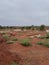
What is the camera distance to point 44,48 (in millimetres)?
15578

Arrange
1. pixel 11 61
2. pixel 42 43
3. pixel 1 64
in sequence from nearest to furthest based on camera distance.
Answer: pixel 1 64 → pixel 11 61 → pixel 42 43

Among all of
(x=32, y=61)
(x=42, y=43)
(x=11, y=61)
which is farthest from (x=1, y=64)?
(x=42, y=43)

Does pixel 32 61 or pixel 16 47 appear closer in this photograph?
pixel 32 61

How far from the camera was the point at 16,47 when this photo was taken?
50.2 feet

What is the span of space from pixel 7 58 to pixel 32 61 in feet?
4.19

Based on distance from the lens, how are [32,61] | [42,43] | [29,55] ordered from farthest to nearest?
[42,43] < [29,55] < [32,61]

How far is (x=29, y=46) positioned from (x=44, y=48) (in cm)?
101

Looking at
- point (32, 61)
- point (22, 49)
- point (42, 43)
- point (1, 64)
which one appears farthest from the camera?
point (42, 43)

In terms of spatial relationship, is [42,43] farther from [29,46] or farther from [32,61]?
[32,61]

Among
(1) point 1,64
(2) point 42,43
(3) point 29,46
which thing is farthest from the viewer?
(2) point 42,43

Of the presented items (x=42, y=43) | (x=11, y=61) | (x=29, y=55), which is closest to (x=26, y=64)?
(x=11, y=61)

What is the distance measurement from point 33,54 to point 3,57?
256 cm

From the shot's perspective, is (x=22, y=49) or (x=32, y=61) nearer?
(x=32, y=61)

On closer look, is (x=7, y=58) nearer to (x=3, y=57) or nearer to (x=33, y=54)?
(x=3, y=57)
